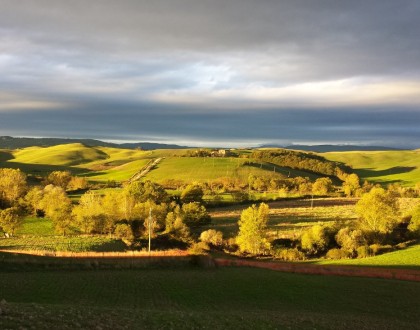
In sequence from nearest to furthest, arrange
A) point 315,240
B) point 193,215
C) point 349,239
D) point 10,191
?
point 349,239
point 315,240
point 193,215
point 10,191

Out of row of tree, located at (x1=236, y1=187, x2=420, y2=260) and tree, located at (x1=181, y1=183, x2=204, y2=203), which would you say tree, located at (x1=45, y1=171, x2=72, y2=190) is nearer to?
tree, located at (x1=181, y1=183, x2=204, y2=203)

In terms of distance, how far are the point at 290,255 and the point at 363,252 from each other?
1179cm

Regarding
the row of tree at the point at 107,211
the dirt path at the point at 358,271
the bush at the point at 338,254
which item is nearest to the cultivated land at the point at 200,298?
the dirt path at the point at 358,271

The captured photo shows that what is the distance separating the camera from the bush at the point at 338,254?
216ft

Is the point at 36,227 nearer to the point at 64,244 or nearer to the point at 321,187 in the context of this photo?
the point at 64,244

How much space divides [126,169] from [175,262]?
15304cm

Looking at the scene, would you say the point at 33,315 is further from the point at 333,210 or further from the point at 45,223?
the point at 333,210

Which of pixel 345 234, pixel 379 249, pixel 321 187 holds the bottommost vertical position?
pixel 379 249

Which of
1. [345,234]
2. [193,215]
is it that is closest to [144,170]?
[193,215]

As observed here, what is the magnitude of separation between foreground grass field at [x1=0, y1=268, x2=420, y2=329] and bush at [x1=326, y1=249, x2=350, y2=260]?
2401 cm

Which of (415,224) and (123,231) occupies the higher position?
(415,224)

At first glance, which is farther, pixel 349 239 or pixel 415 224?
pixel 415 224

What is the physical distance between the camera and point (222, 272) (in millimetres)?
44031

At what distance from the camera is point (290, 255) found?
6694cm
